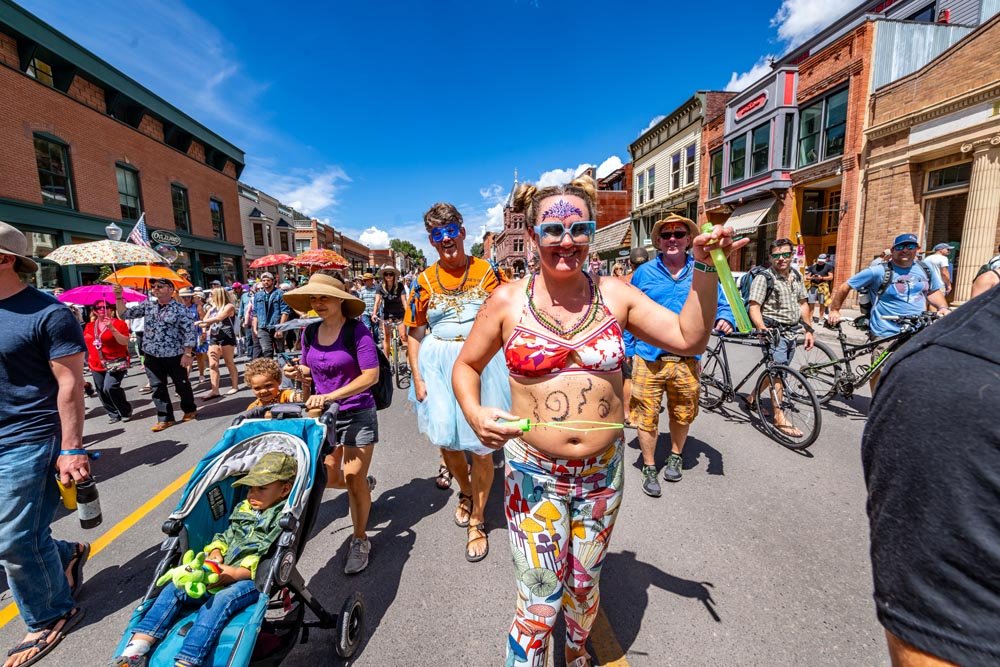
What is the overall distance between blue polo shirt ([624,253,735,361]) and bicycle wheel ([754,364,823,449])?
1396mm

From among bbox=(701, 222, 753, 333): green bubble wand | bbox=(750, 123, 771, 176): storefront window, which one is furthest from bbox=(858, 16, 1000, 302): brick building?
bbox=(701, 222, 753, 333): green bubble wand

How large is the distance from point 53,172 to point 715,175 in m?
26.9

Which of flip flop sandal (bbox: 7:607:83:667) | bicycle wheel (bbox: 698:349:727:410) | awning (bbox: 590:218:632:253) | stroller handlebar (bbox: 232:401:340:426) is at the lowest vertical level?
flip flop sandal (bbox: 7:607:83:667)

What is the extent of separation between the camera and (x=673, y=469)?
4082 millimetres

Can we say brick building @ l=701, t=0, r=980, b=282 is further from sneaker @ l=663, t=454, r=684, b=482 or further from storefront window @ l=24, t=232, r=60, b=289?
storefront window @ l=24, t=232, r=60, b=289

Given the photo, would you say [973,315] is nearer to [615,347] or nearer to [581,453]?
[615,347]

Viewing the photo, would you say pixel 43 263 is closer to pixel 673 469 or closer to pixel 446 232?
pixel 446 232

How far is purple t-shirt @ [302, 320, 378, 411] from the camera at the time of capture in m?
3.03

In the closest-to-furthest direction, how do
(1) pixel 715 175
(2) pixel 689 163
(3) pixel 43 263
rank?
1. (3) pixel 43 263
2. (1) pixel 715 175
3. (2) pixel 689 163

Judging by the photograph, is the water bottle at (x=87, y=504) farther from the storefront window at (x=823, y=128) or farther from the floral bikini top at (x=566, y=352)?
the storefront window at (x=823, y=128)

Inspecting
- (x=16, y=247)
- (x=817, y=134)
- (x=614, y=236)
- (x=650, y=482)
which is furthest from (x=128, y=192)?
(x=817, y=134)

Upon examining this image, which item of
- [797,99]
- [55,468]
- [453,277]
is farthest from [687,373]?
[797,99]

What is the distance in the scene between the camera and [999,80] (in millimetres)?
10039

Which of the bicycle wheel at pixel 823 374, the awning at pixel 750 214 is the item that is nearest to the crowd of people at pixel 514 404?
the bicycle wheel at pixel 823 374
